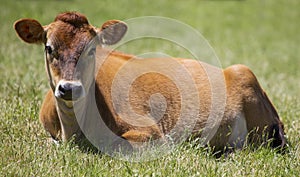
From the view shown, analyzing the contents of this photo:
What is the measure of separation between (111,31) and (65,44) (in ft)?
2.30

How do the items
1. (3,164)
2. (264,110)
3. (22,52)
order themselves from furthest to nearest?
(22,52) < (264,110) < (3,164)

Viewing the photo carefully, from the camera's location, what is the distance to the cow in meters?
5.26

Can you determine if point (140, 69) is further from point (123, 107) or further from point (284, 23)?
point (284, 23)

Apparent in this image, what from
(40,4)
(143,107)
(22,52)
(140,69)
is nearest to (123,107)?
(143,107)

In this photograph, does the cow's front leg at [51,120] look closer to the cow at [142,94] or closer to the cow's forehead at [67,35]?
the cow at [142,94]

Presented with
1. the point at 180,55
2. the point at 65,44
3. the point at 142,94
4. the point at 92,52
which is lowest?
the point at 180,55

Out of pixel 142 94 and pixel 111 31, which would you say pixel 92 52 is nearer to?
pixel 111 31

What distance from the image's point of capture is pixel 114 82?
5840mm

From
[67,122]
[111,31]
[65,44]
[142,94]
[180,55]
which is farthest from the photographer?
[180,55]

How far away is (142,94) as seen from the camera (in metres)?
5.86

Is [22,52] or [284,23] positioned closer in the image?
[22,52]

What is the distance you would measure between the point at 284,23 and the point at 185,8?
3.93 m

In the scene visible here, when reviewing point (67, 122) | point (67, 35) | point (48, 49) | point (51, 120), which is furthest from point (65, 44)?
point (51, 120)

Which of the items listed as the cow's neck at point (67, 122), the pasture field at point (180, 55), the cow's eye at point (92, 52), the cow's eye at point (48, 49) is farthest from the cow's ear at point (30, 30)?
the pasture field at point (180, 55)
